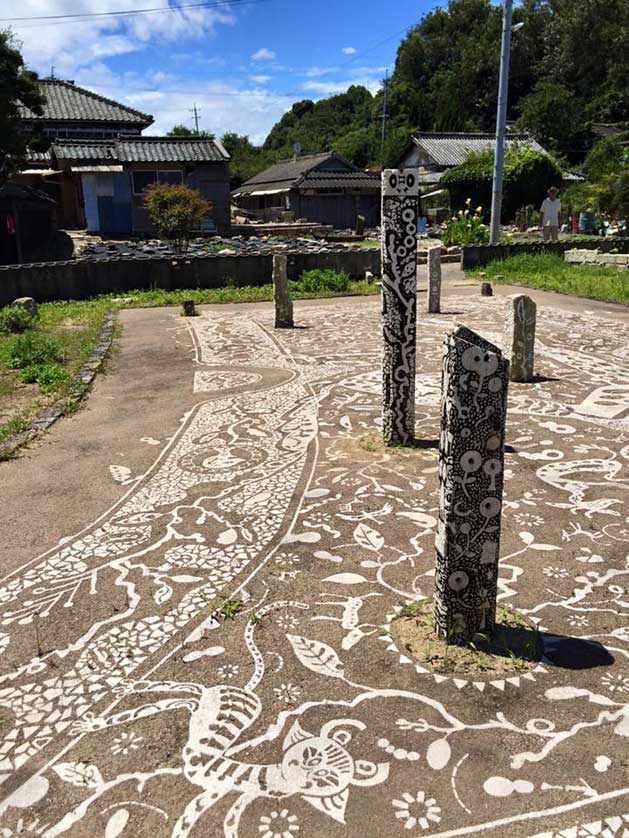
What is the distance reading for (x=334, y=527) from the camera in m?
4.84

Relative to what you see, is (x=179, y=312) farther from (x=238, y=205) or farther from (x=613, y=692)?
(x=238, y=205)

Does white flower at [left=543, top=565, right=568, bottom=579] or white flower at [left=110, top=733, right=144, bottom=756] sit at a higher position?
white flower at [left=543, top=565, right=568, bottom=579]

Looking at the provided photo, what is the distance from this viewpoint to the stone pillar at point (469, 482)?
3.31 metres

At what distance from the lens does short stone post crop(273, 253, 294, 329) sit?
1273 cm

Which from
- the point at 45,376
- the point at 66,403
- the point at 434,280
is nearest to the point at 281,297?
the point at 434,280

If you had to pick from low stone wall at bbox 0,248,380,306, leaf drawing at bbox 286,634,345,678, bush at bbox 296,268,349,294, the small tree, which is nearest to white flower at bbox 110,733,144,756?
leaf drawing at bbox 286,634,345,678

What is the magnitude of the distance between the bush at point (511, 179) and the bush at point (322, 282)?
19237mm

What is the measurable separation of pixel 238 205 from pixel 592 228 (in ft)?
92.4

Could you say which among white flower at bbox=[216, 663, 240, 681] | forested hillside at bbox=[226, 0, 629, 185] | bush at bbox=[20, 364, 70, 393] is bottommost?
white flower at bbox=[216, 663, 240, 681]

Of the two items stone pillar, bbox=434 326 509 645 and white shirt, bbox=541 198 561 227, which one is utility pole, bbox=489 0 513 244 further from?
stone pillar, bbox=434 326 509 645

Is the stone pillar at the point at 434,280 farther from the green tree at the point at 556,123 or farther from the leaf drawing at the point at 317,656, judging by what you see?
the green tree at the point at 556,123

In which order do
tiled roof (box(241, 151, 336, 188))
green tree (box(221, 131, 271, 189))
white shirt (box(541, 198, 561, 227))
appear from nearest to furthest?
white shirt (box(541, 198, 561, 227)) < tiled roof (box(241, 151, 336, 188)) < green tree (box(221, 131, 271, 189))

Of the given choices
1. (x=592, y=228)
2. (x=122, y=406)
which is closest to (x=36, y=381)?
(x=122, y=406)

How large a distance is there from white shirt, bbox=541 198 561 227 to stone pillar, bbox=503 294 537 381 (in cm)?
1403
